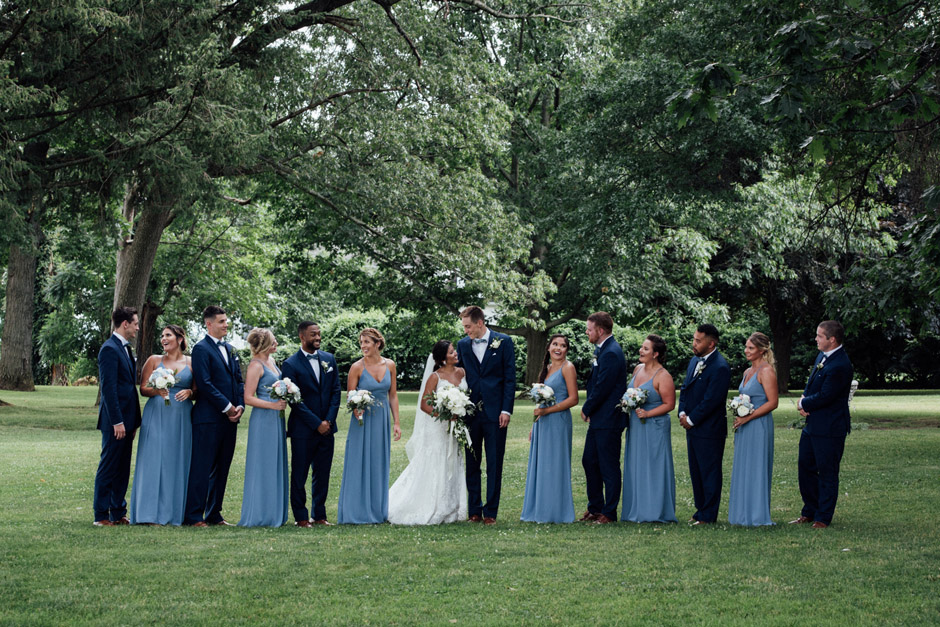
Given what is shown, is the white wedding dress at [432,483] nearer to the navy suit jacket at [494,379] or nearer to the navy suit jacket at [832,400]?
the navy suit jacket at [494,379]

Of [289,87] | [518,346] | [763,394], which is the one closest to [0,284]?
[518,346]

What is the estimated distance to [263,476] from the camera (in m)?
9.63

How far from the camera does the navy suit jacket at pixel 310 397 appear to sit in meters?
9.80

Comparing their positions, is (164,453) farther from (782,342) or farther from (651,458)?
(782,342)

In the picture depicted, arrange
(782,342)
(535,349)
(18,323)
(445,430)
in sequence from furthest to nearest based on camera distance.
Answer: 1. (782,342)
2. (535,349)
3. (18,323)
4. (445,430)

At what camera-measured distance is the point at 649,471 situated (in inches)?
393

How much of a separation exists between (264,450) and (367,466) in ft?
3.54

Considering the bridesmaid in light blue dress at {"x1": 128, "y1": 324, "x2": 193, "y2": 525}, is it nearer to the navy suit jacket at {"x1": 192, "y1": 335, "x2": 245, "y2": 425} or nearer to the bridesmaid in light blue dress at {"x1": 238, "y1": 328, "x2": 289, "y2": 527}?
the navy suit jacket at {"x1": 192, "y1": 335, "x2": 245, "y2": 425}

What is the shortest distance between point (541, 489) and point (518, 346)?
3612 centimetres

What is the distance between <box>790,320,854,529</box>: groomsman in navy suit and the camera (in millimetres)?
9492

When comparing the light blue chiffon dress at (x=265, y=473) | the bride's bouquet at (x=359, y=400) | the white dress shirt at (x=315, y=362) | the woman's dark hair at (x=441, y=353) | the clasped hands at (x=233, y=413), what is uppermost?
the woman's dark hair at (x=441, y=353)

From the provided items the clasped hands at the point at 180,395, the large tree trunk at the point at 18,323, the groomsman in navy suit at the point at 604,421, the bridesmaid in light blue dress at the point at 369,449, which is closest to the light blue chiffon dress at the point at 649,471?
the groomsman in navy suit at the point at 604,421

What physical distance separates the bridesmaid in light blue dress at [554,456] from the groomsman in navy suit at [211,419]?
3114 millimetres

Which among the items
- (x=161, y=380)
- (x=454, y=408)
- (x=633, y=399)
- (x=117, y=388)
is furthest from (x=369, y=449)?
(x=633, y=399)
